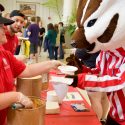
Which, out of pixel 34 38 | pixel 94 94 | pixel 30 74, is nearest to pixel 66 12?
pixel 34 38

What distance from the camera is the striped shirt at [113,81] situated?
4.84 feet

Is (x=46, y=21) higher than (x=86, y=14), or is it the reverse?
(x=46, y=21)

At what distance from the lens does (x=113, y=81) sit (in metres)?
1.47

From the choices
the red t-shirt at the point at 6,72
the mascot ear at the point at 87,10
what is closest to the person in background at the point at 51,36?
the red t-shirt at the point at 6,72

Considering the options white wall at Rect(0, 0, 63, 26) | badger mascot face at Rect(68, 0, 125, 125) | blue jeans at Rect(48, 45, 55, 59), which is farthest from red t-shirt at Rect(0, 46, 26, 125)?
white wall at Rect(0, 0, 63, 26)

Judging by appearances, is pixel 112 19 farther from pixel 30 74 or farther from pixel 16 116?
pixel 30 74

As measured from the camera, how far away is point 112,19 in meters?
1.37

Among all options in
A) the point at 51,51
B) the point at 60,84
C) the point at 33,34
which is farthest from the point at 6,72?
the point at 51,51

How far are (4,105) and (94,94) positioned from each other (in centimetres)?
153

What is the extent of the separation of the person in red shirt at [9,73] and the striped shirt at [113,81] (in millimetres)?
364

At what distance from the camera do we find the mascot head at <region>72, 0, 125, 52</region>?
53.9 inches

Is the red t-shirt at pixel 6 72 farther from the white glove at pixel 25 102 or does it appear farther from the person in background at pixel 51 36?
the person in background at pixel 51 36

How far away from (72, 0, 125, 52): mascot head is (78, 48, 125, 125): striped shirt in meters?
0.14

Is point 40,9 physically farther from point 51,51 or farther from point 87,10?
point 87,10
